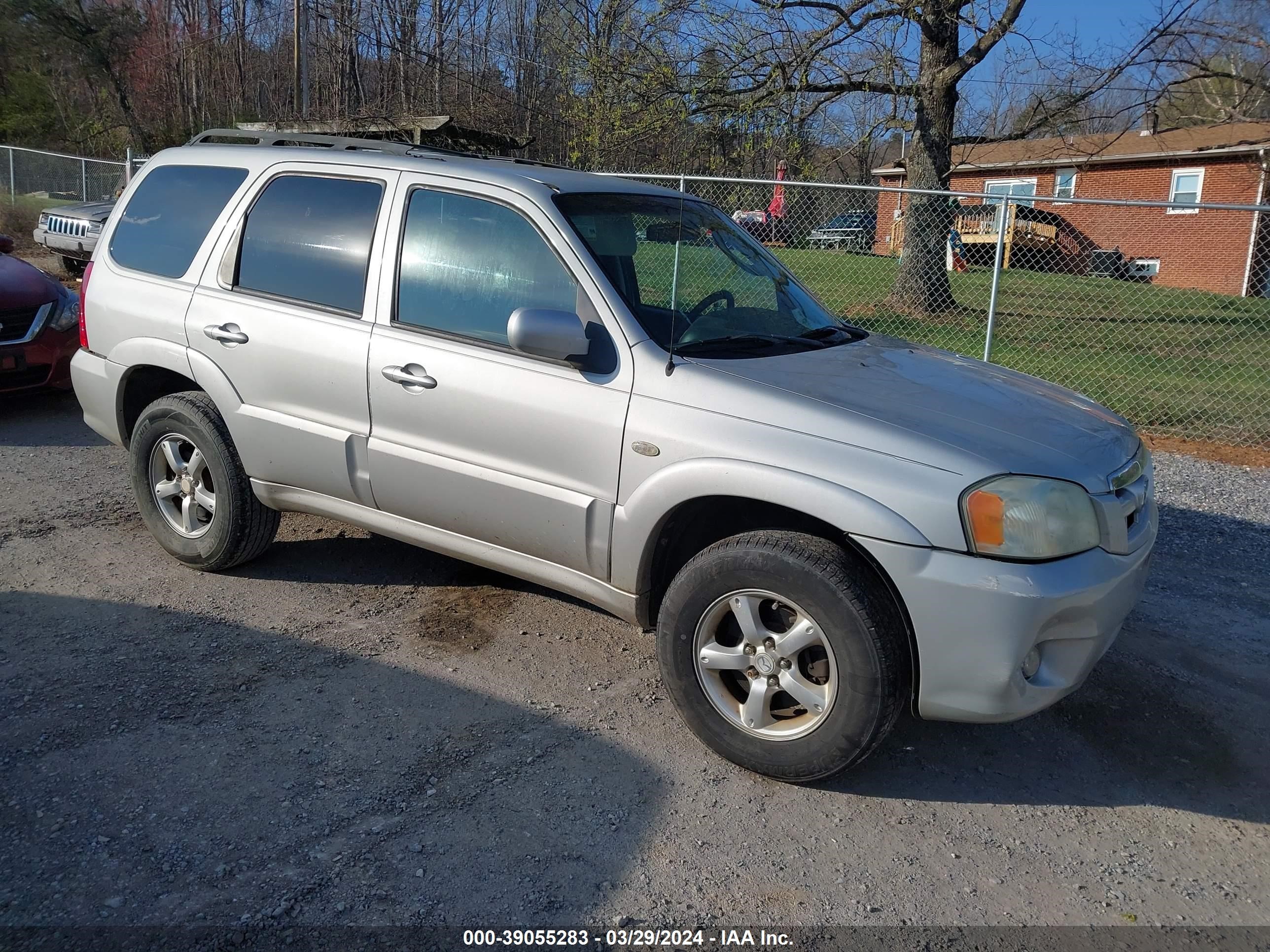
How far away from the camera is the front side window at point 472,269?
3.89 m

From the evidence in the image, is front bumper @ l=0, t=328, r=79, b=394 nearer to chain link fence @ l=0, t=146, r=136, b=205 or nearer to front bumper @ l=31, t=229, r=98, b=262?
front bumper @ l=31, t=229, r=98, b=262

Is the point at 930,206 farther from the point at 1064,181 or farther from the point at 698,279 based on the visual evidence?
the point at 1064,181

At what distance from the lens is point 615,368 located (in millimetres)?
3635

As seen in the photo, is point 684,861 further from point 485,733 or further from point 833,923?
point 485,733

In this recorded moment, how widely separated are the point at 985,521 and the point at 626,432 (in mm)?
1237

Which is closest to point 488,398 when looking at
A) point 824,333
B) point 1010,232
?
point 824,333

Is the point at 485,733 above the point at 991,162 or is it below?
below

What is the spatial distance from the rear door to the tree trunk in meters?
10.3

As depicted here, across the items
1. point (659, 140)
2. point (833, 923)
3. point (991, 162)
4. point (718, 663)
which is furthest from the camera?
point (991, 162)

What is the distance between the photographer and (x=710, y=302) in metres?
4.23

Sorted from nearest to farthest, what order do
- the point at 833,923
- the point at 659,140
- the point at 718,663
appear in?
the point at 833,923
the point at 718,663
the point at 659,140

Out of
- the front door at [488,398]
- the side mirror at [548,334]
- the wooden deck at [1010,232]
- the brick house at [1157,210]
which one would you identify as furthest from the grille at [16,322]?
the wooden deck at [1010,232]

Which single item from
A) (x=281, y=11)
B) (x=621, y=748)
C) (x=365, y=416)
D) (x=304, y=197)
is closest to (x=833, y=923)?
(x=621, y=748)

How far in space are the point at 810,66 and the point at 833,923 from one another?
12454mm
